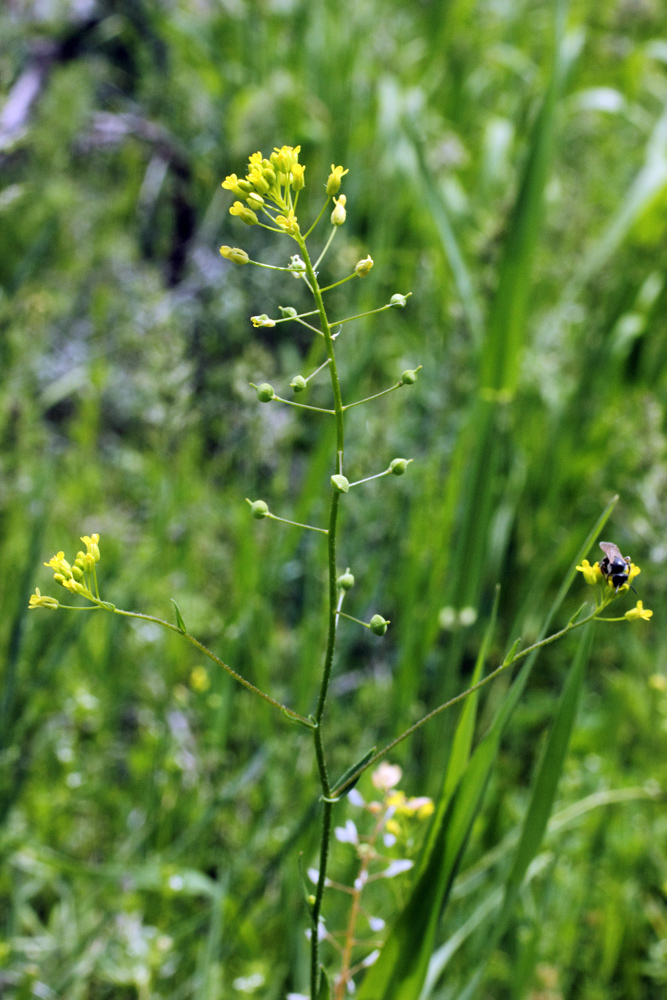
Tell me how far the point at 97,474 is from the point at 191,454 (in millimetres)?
309

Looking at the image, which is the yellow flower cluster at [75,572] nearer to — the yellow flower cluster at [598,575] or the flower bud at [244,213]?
the flower bud at [244,213]

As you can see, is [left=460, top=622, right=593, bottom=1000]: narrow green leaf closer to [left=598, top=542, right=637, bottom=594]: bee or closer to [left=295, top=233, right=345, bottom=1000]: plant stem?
[left=598, top=542, right=637, bottom=594]: bee

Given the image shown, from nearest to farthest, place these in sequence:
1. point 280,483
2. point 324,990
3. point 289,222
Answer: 1. point 289,222
2. point 324,990
3. point 280,483

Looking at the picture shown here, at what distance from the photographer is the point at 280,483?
5.71ft

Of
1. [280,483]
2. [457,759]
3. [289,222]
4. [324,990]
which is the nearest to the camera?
[289,222]

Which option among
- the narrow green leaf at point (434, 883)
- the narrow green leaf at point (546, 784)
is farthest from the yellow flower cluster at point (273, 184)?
the narrow green leaf at point (546, 784)

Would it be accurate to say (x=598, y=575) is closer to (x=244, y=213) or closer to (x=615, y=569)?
(x=615, y=569)

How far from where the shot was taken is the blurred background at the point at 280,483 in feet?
4.66

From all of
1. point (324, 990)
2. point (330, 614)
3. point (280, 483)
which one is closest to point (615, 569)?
point (330, 614)

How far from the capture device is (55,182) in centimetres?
281

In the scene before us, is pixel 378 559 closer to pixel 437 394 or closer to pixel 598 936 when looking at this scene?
pixel 437 394

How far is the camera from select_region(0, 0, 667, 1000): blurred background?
1.42 metres

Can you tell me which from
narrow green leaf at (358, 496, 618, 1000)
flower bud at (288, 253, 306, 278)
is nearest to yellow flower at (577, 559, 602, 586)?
narrow green leaf at (358, 496, 618, 1000)

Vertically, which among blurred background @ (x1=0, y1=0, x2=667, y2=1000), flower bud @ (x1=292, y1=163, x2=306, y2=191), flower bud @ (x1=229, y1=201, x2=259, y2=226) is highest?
flower bud @ (x1=292, y1=163, x2=306, y2=191)
